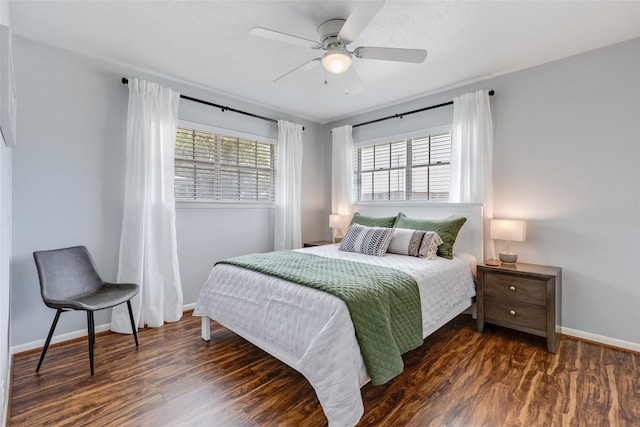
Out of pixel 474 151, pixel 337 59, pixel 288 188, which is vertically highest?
pixel 337 59

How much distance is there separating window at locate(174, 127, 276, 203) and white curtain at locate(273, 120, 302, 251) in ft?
0.49

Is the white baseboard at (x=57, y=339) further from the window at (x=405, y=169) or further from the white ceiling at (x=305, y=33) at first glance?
the window at (x=405, y=169)

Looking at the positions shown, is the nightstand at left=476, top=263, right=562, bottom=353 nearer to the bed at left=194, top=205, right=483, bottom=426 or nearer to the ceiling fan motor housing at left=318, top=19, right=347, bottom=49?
the bed at left=194, top=205, right=483, bottom=426

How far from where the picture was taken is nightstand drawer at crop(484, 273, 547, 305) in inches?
97.3

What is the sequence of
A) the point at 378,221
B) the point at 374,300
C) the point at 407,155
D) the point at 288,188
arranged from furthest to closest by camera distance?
the point at 288,188 → the point at 407,155 → the point at 378,221 → the point at 374,300

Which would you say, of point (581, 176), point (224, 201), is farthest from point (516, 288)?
point (224, 201)

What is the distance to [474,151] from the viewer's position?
3.18m

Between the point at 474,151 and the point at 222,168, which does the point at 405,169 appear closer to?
the point at 474,151

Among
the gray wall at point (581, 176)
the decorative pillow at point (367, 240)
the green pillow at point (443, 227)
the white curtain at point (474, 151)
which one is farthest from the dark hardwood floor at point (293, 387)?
the white curtain at point (474, 151)

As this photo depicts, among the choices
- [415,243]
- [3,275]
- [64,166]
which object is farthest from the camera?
[415,243]

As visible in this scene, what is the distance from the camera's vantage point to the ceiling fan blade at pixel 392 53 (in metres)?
2.05

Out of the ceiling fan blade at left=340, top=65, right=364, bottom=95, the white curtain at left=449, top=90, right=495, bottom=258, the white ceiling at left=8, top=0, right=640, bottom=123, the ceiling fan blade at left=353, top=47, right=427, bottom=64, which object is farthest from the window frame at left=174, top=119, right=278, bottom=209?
the white curtain at left=449, top=90, right=495, bottom=258

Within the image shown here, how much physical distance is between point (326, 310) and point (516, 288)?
6.19ft

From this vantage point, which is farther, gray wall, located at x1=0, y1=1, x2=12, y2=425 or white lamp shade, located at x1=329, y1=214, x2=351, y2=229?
white lamp shade, located at x1=329, y1=214, x2=351, y2=229
